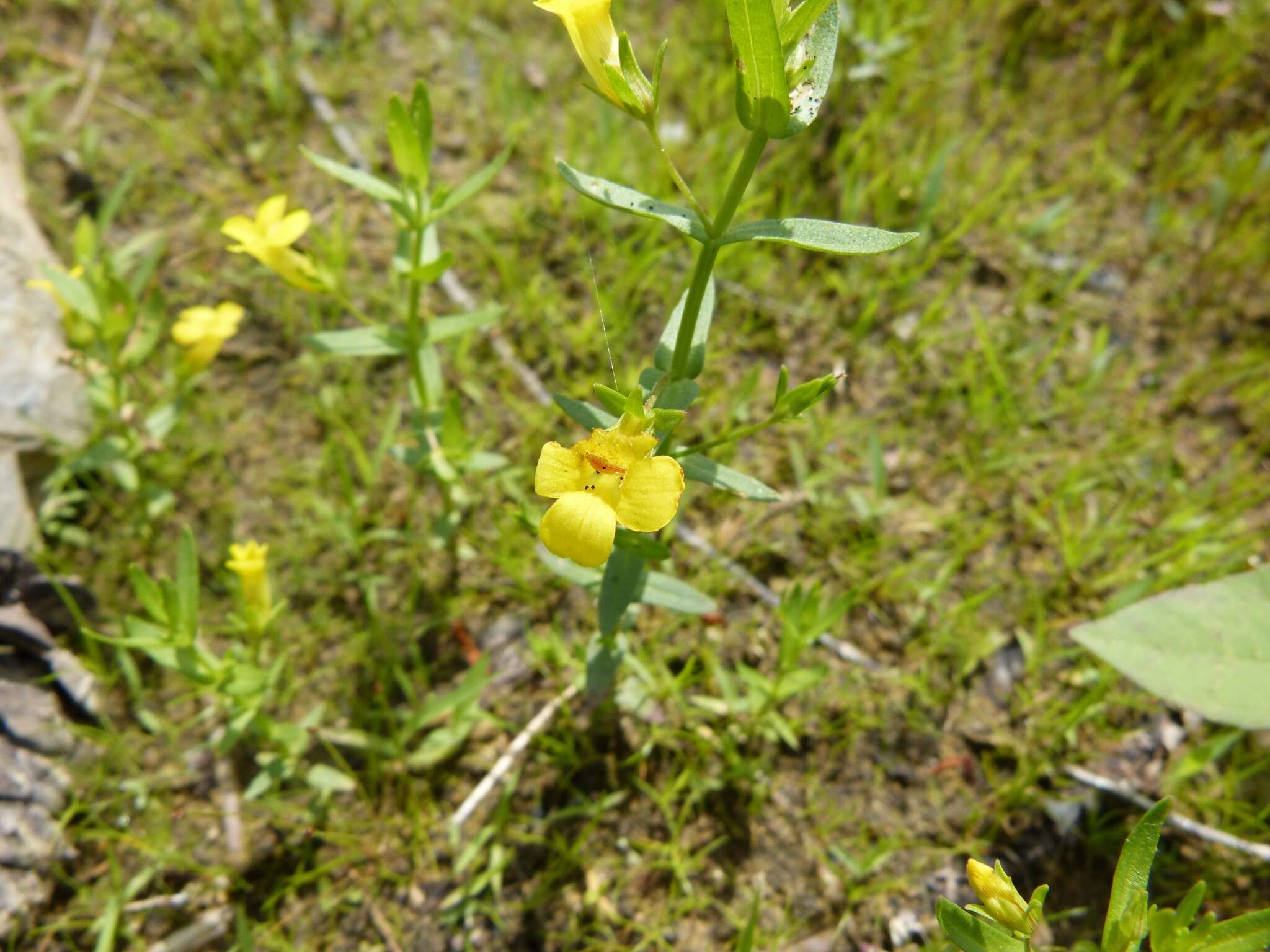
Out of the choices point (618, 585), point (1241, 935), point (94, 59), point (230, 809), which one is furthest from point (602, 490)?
point (94, 59)

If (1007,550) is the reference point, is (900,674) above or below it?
below

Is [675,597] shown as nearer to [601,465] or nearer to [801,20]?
[601,465]

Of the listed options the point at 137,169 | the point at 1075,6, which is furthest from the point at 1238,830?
the point at 137,169

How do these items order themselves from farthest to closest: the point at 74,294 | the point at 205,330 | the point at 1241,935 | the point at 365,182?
the point at 205,330, the point at 74,294, the point at 365,182, the point at 1241,935

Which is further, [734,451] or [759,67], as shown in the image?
[734,451]

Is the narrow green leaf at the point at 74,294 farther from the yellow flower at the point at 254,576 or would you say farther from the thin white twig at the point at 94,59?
the thin white twig at the point at 94,59

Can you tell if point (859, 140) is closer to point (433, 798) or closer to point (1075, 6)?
point (1075, 6)
